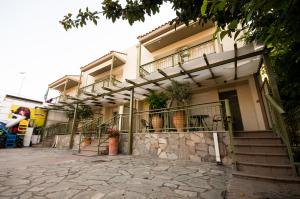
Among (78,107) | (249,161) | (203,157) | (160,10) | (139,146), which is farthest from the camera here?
(78,107)

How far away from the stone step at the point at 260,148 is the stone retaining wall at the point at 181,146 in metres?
0.52

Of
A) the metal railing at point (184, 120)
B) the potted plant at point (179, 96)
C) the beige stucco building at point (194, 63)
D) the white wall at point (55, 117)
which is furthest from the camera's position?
the white wall at point (55, 117)

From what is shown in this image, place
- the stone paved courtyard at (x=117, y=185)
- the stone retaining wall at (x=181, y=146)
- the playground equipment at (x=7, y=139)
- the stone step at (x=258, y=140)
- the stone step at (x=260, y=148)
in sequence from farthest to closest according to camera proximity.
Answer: the playground equipment at (x=7, y=139) → the stone retaining wall at (x=181, y=146) → the stone step at (x=258, y=140) → the stone step at (x=260, y=148) → the stone paved courtyard at (x=117, y=185)

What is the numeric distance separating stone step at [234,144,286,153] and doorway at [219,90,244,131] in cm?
341

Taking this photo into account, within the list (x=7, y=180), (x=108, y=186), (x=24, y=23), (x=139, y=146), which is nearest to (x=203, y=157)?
(x=139, y=146)

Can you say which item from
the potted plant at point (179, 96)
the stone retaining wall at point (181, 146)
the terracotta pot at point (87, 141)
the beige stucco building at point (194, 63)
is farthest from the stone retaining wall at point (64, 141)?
the potted plant at point (179, 96)

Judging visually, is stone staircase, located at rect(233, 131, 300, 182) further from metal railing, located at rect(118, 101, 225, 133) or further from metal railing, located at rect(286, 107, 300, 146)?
metal railing, located at rect(118, 101, 225, 133)

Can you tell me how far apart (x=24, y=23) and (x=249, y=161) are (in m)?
10.9

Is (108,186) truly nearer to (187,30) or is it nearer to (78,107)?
(187,30)

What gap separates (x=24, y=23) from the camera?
7.33m

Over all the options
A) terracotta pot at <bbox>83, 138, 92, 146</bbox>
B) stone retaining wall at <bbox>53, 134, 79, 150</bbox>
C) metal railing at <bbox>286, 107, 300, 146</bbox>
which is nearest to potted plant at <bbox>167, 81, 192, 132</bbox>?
metal railing at <bbox>286, 107, 300, 146</bbox>

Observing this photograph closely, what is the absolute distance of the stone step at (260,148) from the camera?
12.2ft

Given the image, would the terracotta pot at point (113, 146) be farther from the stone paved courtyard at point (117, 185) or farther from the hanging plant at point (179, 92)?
the hanging plant at point (179, 92)

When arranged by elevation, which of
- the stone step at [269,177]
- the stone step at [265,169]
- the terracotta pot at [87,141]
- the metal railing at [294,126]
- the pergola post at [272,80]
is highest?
the pergola post at [272,80]
